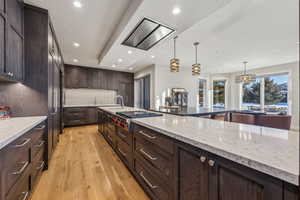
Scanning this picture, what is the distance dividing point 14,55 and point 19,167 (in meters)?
1.42

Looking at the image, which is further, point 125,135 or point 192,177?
point 125,135

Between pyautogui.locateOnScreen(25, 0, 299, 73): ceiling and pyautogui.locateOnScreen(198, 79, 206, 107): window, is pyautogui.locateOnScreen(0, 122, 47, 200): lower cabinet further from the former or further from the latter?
pyautogui.locateOnScreen(198, 79, 206, 107): window

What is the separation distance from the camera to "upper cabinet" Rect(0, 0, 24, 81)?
4.83 feet

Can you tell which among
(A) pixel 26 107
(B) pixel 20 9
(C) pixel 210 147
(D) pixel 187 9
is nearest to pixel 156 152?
(C) pixel 210 147

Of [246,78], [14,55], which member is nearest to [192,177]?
[14,55]

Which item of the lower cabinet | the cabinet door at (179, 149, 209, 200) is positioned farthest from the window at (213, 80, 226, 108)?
the lower cabinet

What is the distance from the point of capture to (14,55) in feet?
5.59

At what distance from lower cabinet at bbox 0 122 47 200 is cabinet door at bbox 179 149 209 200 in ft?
4.26

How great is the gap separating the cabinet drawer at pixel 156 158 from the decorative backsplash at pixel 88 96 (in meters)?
4.94

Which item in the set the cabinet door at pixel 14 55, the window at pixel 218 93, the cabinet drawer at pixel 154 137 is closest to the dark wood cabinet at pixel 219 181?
the cabinet drawer at pixel 154 137

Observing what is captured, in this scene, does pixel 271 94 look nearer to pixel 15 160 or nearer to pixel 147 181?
pixel 147 181

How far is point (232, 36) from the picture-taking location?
2.97 metres

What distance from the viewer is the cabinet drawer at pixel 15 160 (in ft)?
3.25

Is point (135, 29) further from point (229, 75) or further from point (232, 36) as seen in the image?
point (229, 75)
